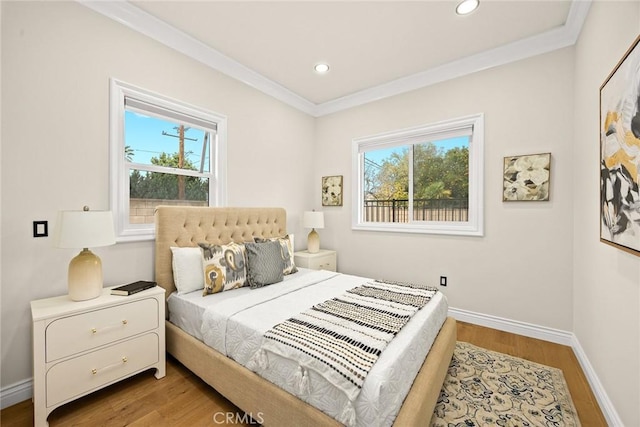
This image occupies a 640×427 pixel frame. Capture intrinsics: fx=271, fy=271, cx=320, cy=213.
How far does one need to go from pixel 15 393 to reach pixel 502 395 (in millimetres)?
3177

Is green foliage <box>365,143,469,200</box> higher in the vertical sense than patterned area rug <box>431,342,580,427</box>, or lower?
higher

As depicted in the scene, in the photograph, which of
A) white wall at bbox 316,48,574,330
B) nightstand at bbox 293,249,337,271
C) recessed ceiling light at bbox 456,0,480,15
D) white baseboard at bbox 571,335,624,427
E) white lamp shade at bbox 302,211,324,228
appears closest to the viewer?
white baseboard at bbox 571,335,624,427

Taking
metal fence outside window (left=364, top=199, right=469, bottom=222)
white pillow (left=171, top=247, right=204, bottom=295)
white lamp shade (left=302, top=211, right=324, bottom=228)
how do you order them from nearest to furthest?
white pillow (left=171, top=247, right=204, bottom=295) → metal fence outside window (left=364, top=199, right=469, bottom=222) → white lamp shade (left=302, top=211, right=324, bottom=228)

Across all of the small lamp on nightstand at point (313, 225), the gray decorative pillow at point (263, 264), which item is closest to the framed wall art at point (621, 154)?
the gray decorative pillow at point (263, 264)

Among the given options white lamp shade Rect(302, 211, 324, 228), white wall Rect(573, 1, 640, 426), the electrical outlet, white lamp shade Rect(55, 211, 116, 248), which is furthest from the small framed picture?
the electrical outlet

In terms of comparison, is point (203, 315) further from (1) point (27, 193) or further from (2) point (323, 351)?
(1) point (27, 193)

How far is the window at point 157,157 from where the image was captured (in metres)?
2.21

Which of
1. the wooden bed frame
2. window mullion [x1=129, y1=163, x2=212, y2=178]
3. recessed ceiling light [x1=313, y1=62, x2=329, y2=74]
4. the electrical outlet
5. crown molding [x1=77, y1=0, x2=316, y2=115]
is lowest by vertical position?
the wooden bed frame

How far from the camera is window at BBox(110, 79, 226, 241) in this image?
7.23 ft

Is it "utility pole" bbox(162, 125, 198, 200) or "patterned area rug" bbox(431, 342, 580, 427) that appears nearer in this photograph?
"patterned area rug" bbox(431, 342, 580, 427)

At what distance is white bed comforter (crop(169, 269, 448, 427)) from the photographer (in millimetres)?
1163

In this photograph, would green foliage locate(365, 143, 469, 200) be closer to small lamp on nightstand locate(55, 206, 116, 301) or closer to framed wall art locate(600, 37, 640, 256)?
framed wall art locate(600, 37, 640, 256)

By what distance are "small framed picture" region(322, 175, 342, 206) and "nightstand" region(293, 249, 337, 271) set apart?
75 centimetres

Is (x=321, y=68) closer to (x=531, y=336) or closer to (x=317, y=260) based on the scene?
(x=317, y=260)
